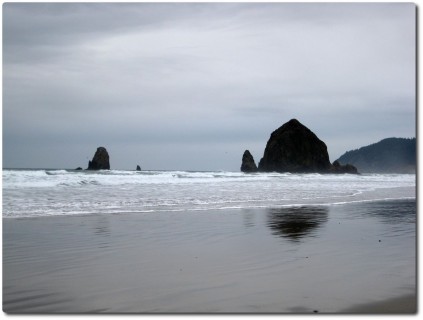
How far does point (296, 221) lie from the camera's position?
8977 millimetres

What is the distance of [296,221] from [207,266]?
4442 millimetres

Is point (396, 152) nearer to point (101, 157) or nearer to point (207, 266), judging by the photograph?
point (207, 266)

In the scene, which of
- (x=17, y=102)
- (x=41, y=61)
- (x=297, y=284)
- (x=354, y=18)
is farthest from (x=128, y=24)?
(x=297, y=284)

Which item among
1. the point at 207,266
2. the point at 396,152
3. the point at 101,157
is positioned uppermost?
the point at 101,157

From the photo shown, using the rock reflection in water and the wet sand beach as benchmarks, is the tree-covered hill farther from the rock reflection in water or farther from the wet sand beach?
the rock reflection in water

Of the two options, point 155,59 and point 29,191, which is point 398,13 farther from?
point 29,191

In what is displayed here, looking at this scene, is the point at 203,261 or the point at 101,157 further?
the point at 101,157

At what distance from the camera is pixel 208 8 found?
206 inches

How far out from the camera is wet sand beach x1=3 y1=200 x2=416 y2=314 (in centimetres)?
365

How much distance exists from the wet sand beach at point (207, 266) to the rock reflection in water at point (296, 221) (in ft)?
0.12

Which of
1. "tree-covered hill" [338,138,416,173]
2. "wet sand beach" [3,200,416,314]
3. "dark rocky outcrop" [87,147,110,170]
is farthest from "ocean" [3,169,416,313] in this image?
"dark rocky outcrop" [87,147,110,170]

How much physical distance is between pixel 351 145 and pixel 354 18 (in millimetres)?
3028

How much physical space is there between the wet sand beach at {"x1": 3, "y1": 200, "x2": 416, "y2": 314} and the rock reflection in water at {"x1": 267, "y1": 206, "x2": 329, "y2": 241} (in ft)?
0.12

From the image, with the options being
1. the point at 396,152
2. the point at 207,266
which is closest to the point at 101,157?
the point at 396,152
